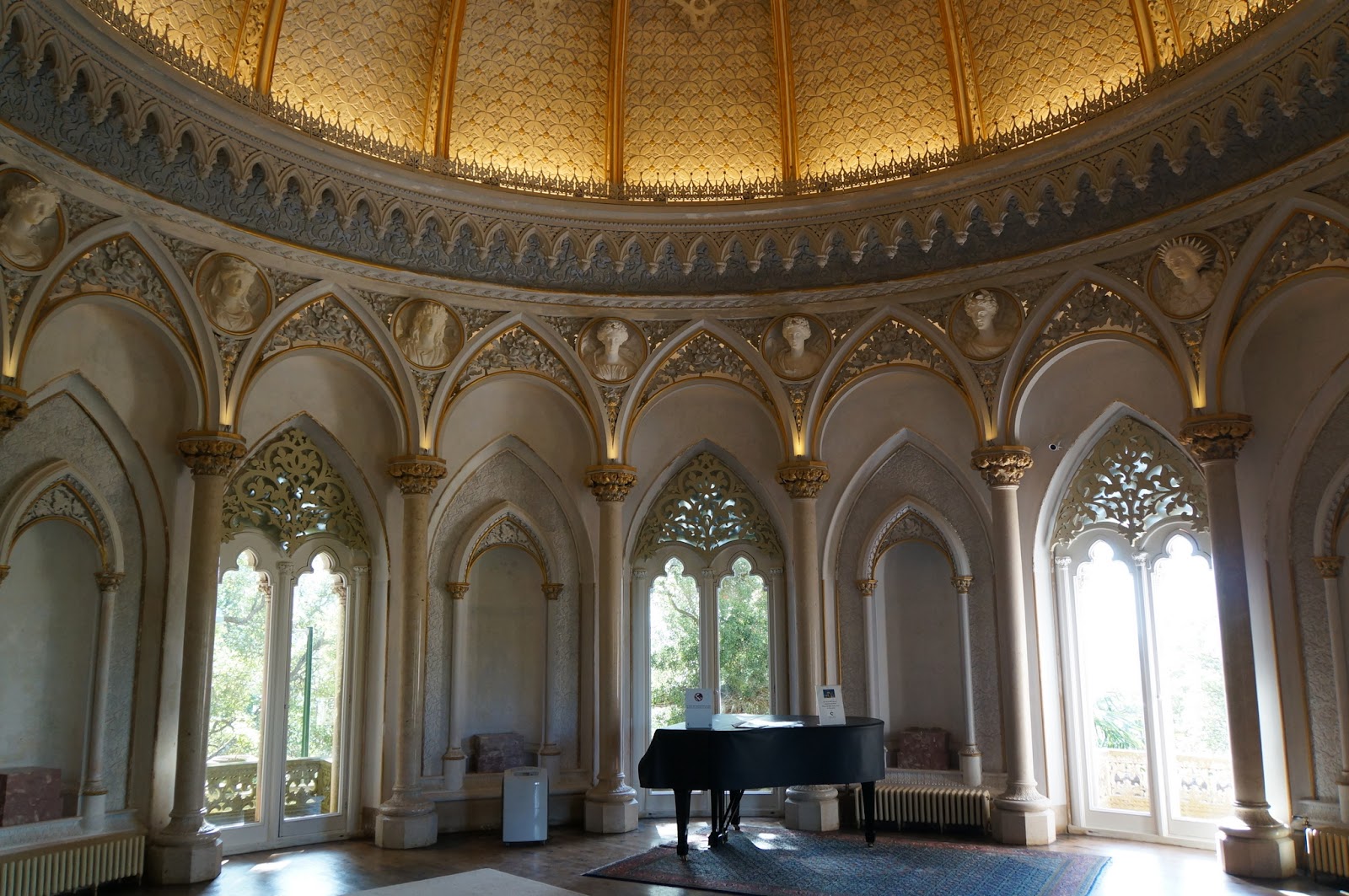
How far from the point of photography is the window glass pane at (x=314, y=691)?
11656 millimetres

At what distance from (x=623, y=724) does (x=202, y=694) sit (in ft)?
15.5

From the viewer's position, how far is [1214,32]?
10.3m

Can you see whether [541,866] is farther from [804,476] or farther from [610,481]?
[804,476]

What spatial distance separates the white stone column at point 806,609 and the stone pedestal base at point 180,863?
589cm

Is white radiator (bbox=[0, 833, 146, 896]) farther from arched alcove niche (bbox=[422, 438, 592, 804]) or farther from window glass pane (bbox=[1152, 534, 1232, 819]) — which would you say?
window glass pane (bbox=[1152, 534, 1232, 819])

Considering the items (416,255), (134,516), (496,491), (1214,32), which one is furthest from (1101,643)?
(134,516)

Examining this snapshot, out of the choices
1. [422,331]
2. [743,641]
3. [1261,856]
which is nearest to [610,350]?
[422,331]

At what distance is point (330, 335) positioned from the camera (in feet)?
38.4

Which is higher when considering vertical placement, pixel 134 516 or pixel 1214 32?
pixel 1214 32

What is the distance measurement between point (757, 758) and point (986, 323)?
17.7 feet

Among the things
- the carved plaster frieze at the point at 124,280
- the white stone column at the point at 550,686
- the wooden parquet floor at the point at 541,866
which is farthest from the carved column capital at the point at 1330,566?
the carved plaster frieze at the point at 124,280

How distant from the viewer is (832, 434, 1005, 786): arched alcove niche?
39.7 ft

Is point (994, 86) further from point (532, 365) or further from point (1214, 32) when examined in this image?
point (532, 365)

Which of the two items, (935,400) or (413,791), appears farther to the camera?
(935,400)
